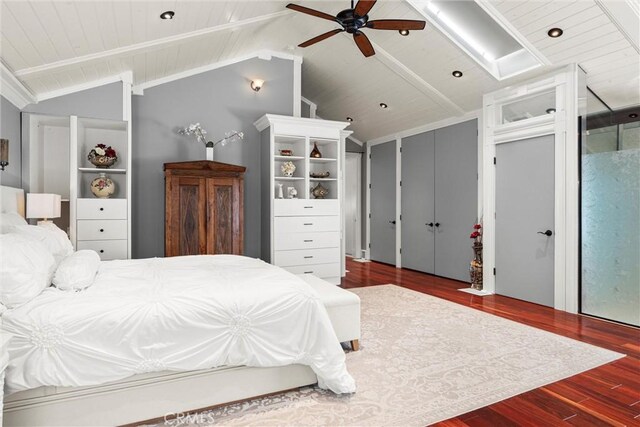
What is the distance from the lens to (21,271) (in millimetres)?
1917

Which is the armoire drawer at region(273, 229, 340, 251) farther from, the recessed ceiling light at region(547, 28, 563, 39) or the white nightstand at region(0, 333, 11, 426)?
the white nightstand at region(0, 333, 11, 426)

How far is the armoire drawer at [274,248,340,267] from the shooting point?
5080 millimetres

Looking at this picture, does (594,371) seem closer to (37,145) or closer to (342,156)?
(342,156)

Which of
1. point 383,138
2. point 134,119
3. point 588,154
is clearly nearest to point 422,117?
point 383,138

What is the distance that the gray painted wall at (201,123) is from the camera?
16.2 feet

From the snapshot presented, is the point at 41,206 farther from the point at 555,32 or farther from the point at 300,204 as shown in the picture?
the point at 555,32

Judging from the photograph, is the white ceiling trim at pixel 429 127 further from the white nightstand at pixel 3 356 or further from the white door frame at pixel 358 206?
the white nightstand at pixel 3 356

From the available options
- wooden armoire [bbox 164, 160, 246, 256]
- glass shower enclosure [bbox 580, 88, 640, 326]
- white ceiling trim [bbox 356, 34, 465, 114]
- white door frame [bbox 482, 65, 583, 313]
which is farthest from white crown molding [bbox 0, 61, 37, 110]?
glass shower enclosure [bbox 580, 88, 640, 326]

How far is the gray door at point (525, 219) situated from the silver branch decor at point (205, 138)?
357 centimetres

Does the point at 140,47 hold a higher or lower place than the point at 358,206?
higher

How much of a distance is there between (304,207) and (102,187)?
2.48 metres

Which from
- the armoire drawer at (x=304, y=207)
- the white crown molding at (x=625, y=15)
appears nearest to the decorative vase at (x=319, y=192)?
the armoire drawer at (x=304, y=207)

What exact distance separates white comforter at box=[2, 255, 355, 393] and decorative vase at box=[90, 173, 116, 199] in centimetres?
215

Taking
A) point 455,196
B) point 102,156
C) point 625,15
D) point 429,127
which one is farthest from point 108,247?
point 625,15
